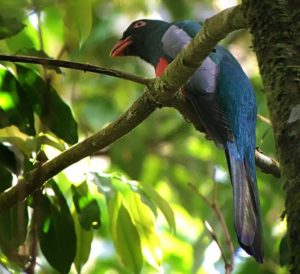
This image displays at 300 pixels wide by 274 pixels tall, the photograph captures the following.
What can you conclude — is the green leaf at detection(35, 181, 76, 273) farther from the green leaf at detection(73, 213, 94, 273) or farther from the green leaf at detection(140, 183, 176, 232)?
the green leaf at detection(140, 183, 176, 232)

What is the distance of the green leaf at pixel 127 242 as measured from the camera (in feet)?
9.12

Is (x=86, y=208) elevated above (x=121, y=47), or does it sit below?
above

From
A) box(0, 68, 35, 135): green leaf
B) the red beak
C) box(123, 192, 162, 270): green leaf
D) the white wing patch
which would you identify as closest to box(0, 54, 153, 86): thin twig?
box(0, 68, 35, 135): green leaf

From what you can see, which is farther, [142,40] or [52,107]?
[142,40]

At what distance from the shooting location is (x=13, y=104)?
2.60m

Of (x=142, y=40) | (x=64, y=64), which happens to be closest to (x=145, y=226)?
(x=64, y=64)

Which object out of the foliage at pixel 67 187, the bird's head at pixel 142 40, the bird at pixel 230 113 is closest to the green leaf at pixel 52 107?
the foliage at pixel 67 187

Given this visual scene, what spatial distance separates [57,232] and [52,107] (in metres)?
0.44

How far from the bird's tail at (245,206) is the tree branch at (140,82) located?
1.41 ft

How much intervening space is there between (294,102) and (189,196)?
3508mm

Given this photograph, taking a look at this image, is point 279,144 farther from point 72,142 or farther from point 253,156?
point 253,156

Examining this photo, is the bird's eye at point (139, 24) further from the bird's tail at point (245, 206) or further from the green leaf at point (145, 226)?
the green leaf at point (145, 226)

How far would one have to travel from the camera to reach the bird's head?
14.7 feet

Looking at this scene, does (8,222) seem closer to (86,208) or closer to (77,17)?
(86,208)
